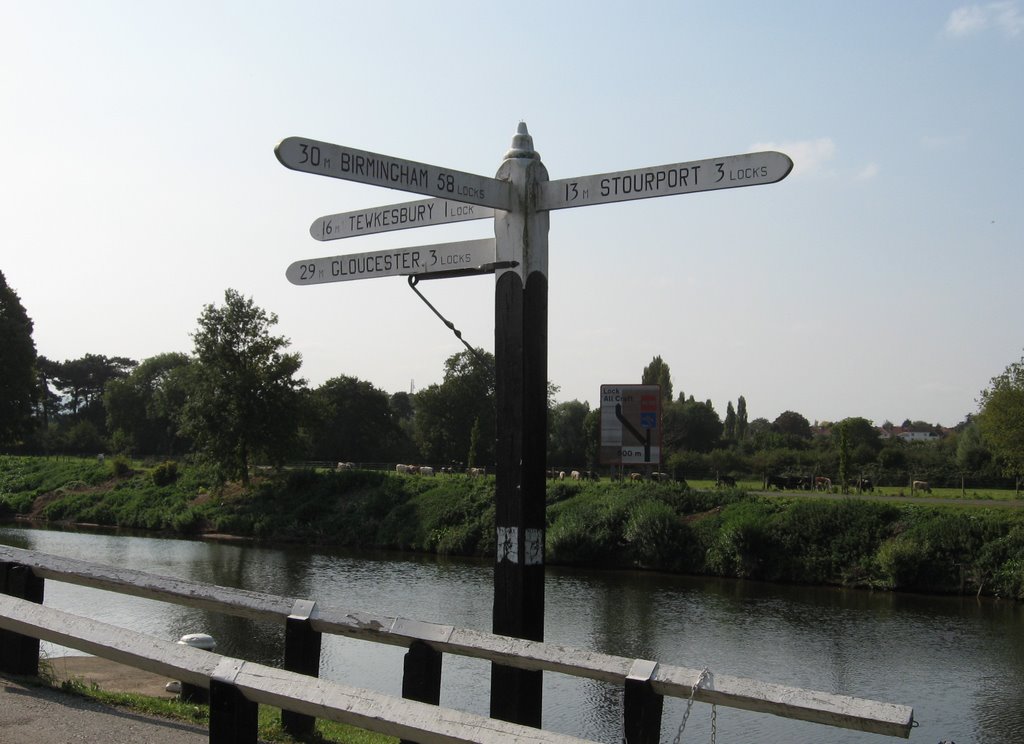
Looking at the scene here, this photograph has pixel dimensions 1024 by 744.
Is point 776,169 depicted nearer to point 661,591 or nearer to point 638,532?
point 661,591

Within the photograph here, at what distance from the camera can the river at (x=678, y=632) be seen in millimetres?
12797

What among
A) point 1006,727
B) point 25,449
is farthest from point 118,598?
point 25,449

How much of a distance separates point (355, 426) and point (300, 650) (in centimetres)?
7110

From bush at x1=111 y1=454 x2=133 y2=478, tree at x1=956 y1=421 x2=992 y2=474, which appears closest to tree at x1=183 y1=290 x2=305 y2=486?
bush at x1=111 y1=454 x2=133 y2=478

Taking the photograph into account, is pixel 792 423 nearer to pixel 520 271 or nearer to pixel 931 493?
pixel 931 493

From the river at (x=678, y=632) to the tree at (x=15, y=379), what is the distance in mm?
20215

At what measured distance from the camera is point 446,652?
5.27 meters

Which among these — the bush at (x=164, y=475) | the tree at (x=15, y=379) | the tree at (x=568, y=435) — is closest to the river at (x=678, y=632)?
the bush at (x=164, y=475)

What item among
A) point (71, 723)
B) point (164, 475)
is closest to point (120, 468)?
point (164, 475)

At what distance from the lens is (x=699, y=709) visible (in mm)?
13438

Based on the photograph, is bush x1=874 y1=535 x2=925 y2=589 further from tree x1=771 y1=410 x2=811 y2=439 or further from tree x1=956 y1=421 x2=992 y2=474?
tree x1=771 y1=410 x2=811 y2=439

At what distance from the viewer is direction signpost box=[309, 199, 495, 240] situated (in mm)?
6203

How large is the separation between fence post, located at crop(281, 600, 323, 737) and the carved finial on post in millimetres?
2807

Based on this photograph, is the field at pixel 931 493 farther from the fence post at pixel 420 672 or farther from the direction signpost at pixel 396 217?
the fence post at pixel 420 672
